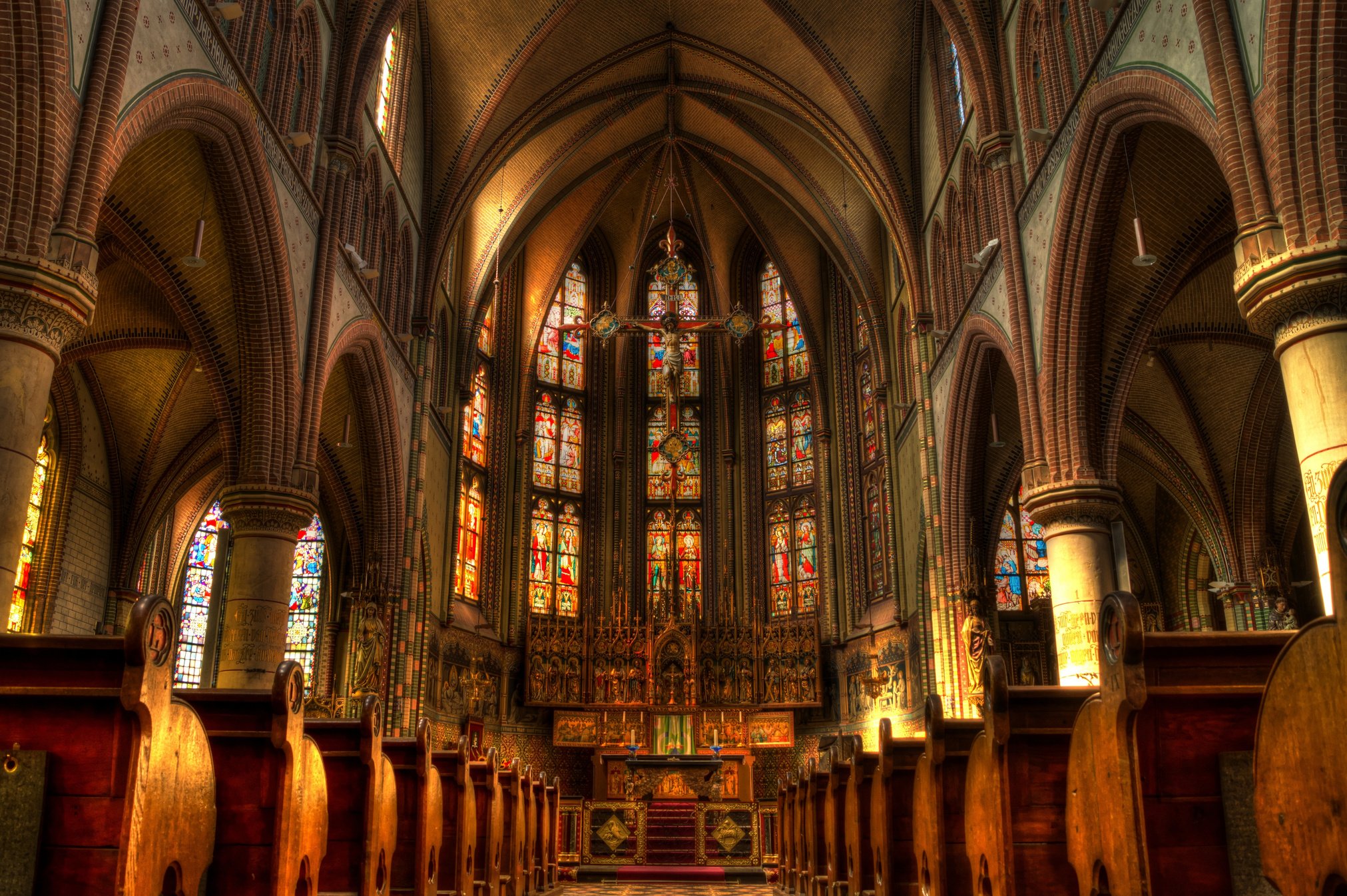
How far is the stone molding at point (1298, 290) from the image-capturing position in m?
7.99

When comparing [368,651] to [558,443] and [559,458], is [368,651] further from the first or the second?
[558,443]

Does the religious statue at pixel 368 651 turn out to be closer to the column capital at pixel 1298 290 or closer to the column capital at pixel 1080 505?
the column capital at pixel 1080 505

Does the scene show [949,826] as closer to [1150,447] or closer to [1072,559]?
[1072,559]

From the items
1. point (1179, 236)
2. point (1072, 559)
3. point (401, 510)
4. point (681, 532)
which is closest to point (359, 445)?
point (401, 510)

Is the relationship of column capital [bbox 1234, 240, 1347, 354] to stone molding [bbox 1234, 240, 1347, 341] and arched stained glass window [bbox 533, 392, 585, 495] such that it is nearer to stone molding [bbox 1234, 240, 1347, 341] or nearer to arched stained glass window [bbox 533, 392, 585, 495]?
stone molding [bbox 1234, 240, 1347, 341]

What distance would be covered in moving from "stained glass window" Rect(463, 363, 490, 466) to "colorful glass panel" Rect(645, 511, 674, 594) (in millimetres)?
4753

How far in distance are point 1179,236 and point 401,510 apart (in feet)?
42.8

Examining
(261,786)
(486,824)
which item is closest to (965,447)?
(486,824)

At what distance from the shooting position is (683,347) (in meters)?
29.7

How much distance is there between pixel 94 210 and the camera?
29.7 ft

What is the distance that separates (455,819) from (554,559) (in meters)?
18.6

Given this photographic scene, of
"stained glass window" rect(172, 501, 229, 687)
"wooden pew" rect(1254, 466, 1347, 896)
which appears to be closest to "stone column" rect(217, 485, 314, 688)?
"stained glass window" rect(172, 501, 229, 687)

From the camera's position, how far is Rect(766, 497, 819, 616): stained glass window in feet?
88.0

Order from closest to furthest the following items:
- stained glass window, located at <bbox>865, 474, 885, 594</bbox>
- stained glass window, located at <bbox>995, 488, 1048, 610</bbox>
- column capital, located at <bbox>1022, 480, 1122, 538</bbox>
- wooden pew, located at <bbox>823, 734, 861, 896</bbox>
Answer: wooden pew, located at <bbox>823, 734, 861, 896</bbox>
column capital, located at <bbox>1022, 480, 1122, 538</bbox>
stained glass window, located at <bbox>995, 488, 1048, 610</bbox>
stained glass window, located at <bbox>865, 474, 885, 594</bbox>
